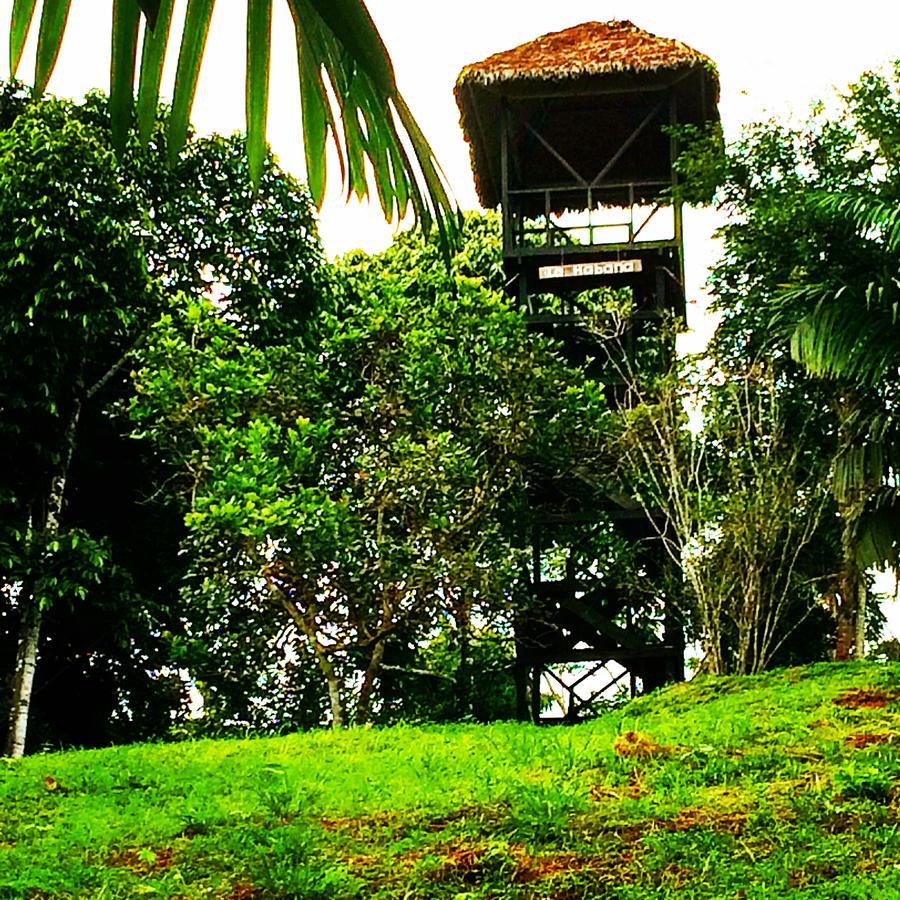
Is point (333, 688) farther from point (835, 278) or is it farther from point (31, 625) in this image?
point (835, 278)

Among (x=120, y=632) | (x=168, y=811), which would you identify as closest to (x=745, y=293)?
(x=120, y=632)

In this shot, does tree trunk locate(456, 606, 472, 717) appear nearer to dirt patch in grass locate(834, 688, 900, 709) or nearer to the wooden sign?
the wooden sign

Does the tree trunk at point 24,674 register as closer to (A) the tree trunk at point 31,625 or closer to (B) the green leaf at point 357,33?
(A) the tree trunk at point 31,625

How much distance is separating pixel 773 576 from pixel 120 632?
5.87m

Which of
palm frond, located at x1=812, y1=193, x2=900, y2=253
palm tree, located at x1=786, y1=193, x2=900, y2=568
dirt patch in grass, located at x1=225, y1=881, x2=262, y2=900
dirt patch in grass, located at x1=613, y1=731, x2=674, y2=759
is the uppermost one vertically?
palm frond, located at x1=812, y1=193, x2=900, y2=253

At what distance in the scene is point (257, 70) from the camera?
104cm

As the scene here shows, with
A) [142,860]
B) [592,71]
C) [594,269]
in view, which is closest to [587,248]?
[594,269]

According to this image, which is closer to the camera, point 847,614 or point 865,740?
point 865,740

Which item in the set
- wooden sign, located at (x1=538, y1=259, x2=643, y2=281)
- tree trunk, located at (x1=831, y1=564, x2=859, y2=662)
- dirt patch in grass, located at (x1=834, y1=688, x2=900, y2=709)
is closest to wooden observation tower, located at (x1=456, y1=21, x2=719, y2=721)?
wooden sign, located at (x1=538, y1=259, x2=643, y2=281)

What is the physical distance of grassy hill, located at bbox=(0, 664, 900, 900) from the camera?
4340 millimetres

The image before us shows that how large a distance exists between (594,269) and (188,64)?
12299mm

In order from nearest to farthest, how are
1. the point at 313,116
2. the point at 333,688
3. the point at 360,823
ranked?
the point at 313,116
the point at 360,823
the point at 333,688

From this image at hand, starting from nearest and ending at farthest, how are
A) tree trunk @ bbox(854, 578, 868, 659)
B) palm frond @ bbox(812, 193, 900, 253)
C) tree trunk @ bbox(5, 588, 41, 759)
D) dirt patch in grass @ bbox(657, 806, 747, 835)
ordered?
dirt patch in grass @ bbox(657, 806, 747, 835), palm frond @ bbox(812, 193, 900, 253), tree trunk @ bbox(5, 588, 41, 759), tree trunk @ bbox(854, 578, 868, 659)

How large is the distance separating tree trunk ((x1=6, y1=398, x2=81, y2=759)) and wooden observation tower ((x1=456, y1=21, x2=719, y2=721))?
424 cm
